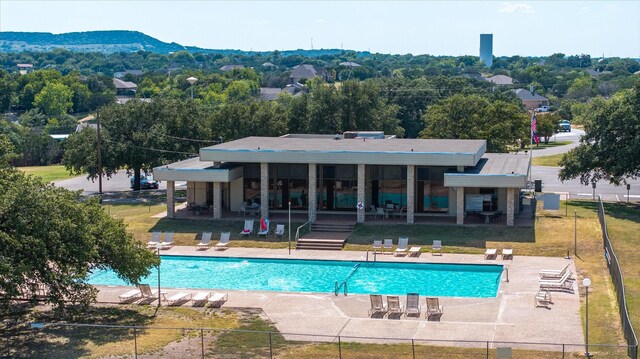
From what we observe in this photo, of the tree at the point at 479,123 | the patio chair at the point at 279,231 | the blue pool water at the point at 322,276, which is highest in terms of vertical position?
the tree at the point at 479,123

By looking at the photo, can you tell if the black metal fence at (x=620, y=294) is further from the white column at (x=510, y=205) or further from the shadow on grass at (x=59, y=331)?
the shadow on grass at (x=59, y=331)

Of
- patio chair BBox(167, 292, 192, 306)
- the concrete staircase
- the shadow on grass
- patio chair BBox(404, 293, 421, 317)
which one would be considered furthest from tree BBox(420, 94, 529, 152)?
the shadow on grass

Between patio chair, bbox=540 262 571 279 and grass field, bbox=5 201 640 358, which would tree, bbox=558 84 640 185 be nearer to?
grass field, bbox=5 201 640 358

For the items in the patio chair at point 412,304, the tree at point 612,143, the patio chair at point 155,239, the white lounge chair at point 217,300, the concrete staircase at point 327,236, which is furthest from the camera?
the tree at point 612,143

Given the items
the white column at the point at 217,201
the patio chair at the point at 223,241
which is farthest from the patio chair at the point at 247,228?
the white column at the point at 217,201

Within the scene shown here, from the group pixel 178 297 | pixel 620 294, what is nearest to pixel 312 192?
pixel 178 297

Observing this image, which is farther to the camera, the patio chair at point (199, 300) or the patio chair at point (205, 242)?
the patio chair at point (205, 242)
